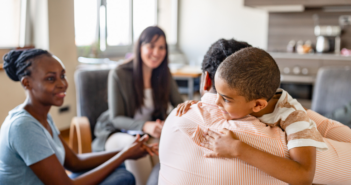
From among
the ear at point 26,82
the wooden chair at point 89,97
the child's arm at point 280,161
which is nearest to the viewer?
the child's arm at point 280,161

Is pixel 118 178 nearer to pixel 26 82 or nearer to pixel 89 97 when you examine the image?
pixel 26 82

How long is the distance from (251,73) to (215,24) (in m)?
4.30

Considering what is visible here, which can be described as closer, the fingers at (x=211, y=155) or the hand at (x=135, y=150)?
the fingers at (x=211, y=155)

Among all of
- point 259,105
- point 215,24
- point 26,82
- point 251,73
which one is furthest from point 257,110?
point 215,24

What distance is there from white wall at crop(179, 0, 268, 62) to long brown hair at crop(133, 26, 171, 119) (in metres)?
2.61

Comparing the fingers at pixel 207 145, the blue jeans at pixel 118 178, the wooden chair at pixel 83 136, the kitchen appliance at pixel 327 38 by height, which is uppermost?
the kitchen appliance at pixel 327 38

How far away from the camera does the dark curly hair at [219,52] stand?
0.88 m

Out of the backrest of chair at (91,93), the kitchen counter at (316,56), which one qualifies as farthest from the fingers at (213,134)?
the kitchen counter at (316,56)

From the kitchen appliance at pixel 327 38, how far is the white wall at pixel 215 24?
0.72 meters

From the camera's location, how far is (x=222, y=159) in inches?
29.0

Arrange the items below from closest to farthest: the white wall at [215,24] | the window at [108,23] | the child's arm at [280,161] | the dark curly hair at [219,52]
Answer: the child's arm at [280,161] → the dark curly hair at [219,52] → the window at [108,23] → the white wall at [215,24]

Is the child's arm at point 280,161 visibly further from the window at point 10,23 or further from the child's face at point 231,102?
the window at point 10,23

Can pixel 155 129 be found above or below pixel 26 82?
below

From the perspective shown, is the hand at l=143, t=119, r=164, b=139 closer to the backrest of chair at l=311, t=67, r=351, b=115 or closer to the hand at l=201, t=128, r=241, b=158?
the hand at l=201, t=128, r=241, b=158
